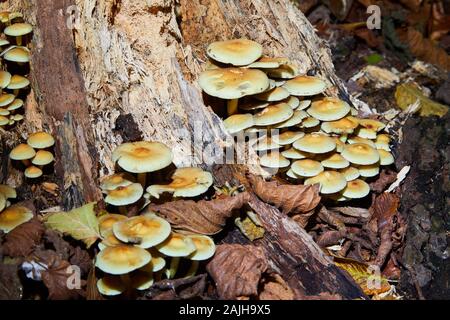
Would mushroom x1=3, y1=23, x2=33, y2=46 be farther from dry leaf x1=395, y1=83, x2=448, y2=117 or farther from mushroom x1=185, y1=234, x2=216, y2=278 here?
dry leaf x1=395, y1=83, x2=448, y2=117

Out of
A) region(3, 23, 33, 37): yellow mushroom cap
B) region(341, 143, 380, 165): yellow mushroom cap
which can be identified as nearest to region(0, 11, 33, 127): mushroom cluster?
region(3, 23, 33, 37): yellow mushroom cap

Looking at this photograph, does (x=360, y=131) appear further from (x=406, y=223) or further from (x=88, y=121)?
(x=88, y=121)

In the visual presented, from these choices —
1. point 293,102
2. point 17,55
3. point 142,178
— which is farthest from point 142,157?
point 17,55

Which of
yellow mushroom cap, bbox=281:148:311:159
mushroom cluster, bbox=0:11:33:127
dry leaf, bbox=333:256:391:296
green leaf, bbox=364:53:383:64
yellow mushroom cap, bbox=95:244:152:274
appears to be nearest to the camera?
yellow mushroom cap, bbox=95:244:152:274

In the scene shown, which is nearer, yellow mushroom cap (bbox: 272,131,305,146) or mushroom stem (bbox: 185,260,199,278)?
mushroom stem (bbox: 185,260,199,278)

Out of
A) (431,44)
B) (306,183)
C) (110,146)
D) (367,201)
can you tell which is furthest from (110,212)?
(431,44)

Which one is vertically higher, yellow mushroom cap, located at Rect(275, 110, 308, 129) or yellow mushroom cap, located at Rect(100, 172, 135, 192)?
yellow mushroom cap, located at Rect(275, 110, 308, 129)
